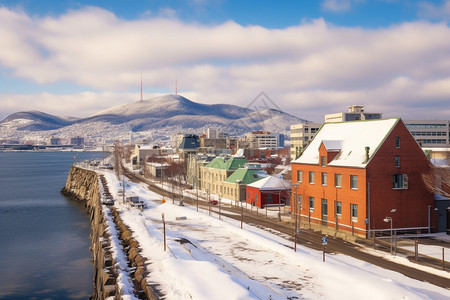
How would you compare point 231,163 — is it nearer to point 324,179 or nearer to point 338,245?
point 324,179

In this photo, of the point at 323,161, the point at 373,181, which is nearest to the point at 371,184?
the point at 373,181

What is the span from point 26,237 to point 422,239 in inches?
2789

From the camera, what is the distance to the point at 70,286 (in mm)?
49844

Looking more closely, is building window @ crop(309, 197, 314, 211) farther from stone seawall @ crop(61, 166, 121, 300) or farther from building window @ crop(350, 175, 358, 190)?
stone seawall @ crop(61, 166, 121, 300)

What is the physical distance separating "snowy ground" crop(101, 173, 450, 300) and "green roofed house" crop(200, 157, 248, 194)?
5242cm

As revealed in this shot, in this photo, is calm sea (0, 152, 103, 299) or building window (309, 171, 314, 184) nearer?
calm sea (0, 152, 103, 299)

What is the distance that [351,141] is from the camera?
58719mm

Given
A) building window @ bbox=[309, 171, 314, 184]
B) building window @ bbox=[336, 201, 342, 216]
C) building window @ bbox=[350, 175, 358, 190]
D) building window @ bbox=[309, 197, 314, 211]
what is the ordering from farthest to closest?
building window @ bbox=[309, 171, 314, 184], building window @ bbox=[309, 197, 314, 211], building window @ bbox=[336, 201, 342, 216], building window @ bbox=[350, 175, 358, 190]

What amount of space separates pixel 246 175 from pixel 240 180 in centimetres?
217

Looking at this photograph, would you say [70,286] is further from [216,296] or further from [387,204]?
[387,204]

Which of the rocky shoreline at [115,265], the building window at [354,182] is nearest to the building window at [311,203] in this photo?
the building window at [354,182]

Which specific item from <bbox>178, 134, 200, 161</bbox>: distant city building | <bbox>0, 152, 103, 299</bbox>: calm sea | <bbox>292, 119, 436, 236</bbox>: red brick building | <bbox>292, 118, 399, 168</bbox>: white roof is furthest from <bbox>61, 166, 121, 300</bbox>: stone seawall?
<bbox>178, 134, 200, 161</bbox>: distant city building

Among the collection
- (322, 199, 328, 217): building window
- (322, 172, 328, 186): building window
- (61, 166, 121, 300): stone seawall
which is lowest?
(61, 166, 121, 300): stone seawall

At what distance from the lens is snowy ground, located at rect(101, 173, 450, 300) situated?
2894 centimetres
